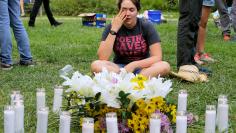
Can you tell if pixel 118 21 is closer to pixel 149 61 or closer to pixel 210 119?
pixel 149 61

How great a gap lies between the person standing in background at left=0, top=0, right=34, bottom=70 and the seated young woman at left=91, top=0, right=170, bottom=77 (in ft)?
4.74

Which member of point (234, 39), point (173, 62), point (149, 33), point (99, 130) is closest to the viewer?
point (99, 130)

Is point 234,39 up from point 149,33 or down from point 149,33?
down

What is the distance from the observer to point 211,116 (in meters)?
3.12

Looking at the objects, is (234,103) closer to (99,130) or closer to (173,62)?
(99,130)

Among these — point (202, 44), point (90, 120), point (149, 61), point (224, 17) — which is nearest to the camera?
point (90, 120)

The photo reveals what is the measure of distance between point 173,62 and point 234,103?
228 centimetres

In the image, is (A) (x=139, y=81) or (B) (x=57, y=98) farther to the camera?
(B) (x=57, y=98)

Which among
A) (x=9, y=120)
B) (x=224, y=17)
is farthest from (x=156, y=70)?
(x=224, y=17)

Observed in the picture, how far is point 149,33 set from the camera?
16.3 feet

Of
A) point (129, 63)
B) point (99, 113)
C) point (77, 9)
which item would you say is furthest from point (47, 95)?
point (77, 9)

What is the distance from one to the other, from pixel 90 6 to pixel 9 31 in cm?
1376

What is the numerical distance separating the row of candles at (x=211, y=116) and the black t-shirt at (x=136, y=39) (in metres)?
1.51

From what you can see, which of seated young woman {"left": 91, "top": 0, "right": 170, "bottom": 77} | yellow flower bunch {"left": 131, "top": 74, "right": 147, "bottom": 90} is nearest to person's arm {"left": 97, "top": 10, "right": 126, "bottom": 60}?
seated young woman {"left": 91, "top": 0, "right": 170, "bottom": 77}
